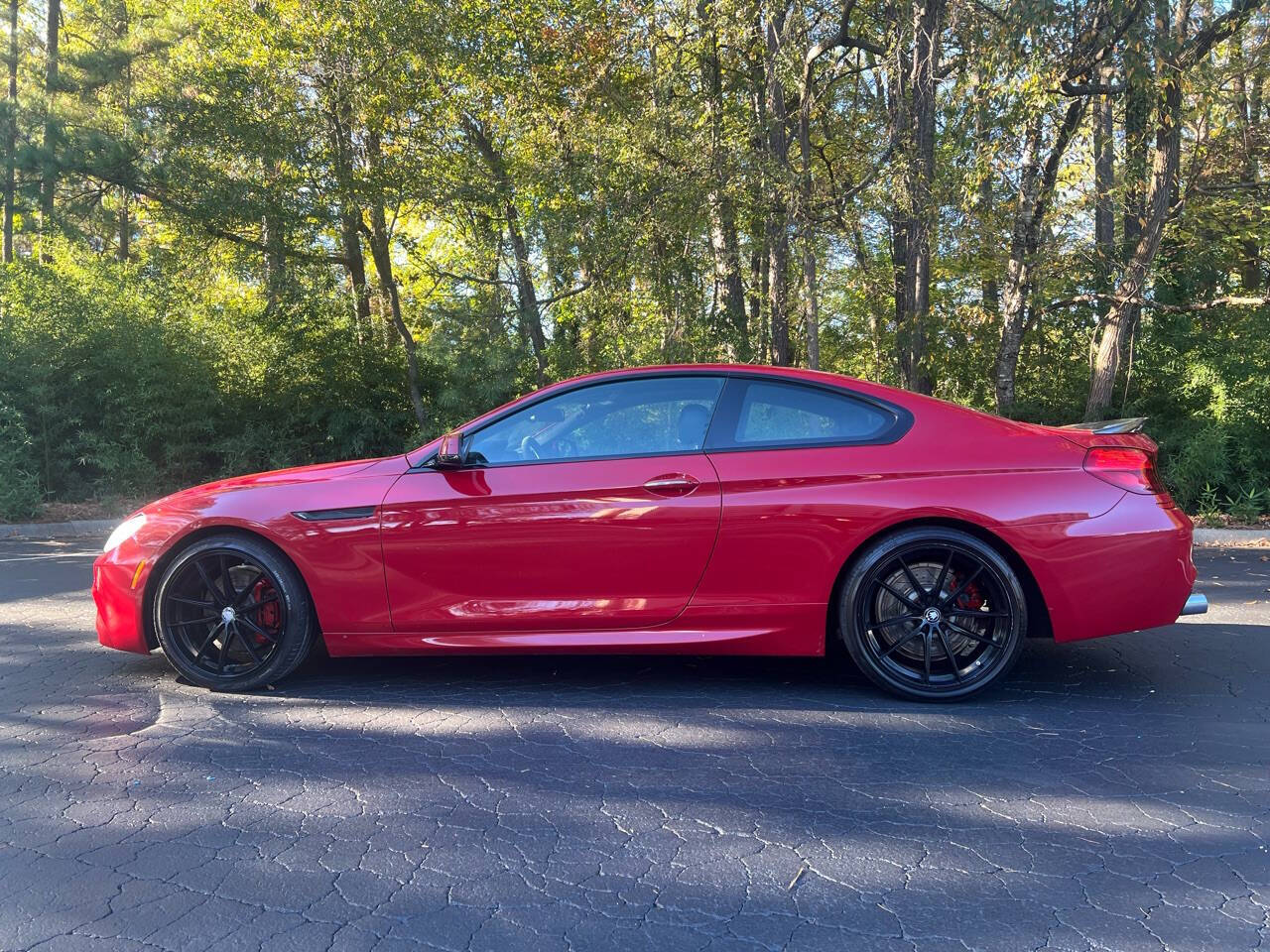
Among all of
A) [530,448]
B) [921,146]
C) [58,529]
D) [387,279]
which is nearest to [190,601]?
[530,448]

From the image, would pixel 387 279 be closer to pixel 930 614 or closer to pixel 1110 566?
pixel 930 614

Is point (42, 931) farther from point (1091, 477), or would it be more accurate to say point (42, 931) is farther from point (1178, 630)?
point (1178, 630)

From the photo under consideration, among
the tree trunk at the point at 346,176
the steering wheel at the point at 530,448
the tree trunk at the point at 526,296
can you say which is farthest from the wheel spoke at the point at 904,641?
the tree trunk at the point at 346,176

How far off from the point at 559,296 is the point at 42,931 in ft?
43.6

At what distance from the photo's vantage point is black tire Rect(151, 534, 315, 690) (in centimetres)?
431

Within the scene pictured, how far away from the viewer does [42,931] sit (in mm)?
2383

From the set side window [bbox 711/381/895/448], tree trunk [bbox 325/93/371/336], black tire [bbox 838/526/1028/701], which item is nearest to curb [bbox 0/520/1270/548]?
tree trunk [bbox 325/93/371/336]

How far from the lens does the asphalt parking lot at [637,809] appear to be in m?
2.41

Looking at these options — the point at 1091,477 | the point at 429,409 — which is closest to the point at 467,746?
the point at 1091,477

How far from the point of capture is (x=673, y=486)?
411 cm

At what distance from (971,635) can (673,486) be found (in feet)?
4.76

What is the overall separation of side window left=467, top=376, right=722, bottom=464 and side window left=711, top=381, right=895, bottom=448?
152 mm

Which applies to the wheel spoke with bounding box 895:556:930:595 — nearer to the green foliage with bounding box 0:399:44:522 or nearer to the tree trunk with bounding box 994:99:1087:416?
the tree trunk with bounding box 994:99:1087:416

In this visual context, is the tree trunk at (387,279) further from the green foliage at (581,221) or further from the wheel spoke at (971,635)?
the wheel spoke at (971,635)
